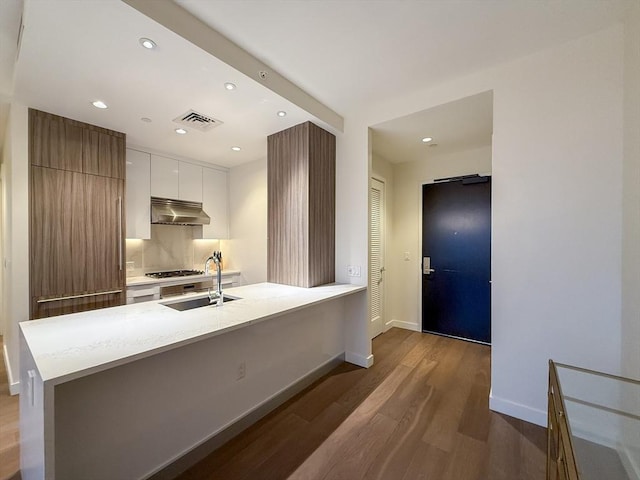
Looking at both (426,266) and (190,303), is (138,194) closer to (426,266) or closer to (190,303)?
(190,303)

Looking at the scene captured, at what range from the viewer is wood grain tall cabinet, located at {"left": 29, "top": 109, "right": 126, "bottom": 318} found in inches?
95.3

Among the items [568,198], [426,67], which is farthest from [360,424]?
[426,67]

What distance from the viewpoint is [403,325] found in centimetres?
410

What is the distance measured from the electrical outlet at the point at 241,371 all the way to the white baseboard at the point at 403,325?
2.54 m

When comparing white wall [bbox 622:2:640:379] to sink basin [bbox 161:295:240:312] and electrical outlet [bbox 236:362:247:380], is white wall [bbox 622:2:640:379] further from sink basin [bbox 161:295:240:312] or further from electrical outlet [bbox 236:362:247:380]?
sink basin [bbox 161:295:240:312]

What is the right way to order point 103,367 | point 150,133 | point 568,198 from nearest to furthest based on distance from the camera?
1. point 103,367
2. point 568,198
3. point 150,133

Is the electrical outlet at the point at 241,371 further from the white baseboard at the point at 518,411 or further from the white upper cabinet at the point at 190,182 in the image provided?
the white upper cabinet at the point at 190,182

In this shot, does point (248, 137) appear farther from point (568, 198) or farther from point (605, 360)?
point (605, 360)

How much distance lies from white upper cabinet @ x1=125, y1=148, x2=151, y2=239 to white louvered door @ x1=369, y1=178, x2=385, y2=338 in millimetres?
2930

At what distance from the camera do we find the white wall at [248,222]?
3.95m

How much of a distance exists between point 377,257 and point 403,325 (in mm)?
1174

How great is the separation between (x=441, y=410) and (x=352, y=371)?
0.89 metres

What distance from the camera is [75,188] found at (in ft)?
8.66

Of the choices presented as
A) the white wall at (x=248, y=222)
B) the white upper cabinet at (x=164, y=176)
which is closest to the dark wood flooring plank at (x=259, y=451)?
the white wall at (x=248, y=222)
